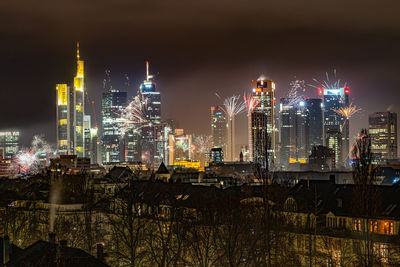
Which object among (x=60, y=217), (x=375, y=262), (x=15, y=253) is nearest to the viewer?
(x=15, y=253)

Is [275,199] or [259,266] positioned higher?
[275,199]

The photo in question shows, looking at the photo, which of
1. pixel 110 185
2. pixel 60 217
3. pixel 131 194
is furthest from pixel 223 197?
pixel 110 185

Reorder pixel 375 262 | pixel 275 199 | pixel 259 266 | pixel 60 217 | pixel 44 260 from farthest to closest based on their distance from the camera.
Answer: pixel 60 217
pixel 275 199
pixel 259 266
pixel 375 262
pixel 44 260

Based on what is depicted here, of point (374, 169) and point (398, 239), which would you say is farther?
point (398, 239)

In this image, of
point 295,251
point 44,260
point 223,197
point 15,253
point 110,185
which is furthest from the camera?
point 110,185

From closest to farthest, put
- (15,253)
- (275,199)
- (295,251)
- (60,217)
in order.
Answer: (15,253) < (295,251) < (275,199) < (60,217)

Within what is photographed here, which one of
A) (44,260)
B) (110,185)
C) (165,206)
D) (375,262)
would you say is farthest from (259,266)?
(110,185)

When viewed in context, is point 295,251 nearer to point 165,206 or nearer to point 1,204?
point 165,206

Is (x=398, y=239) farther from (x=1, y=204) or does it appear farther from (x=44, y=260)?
(x=1, y=204)

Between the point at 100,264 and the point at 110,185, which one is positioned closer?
the point at 100,264

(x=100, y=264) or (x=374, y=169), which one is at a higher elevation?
(x=374, y=169)
